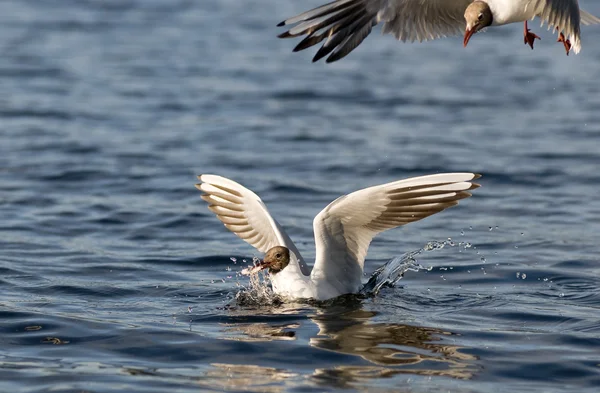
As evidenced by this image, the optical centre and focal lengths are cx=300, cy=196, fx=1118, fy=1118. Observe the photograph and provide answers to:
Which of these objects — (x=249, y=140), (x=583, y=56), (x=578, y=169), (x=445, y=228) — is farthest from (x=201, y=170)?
(x=583, y=56)

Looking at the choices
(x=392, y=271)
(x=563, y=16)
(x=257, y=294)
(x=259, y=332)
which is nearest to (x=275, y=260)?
(x=257, y=294)

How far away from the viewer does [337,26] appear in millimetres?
7320

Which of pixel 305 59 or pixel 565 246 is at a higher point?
pixel 305 59

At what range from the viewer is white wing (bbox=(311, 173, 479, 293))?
7078 millimetres

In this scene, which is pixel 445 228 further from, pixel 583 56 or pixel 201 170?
pixel 583 56

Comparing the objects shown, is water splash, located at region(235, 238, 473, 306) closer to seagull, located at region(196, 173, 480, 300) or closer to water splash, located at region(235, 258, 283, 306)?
water splash, located at region(235, 258, 283, 306)

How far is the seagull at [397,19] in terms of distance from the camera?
7.21m

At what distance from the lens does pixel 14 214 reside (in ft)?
34.9

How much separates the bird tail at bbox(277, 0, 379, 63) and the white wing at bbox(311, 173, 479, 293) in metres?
0.93

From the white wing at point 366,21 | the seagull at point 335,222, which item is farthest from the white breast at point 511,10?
the seagull at point 335,222

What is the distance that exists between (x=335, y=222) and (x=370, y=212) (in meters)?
0.24

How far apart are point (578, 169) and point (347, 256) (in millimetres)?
5554

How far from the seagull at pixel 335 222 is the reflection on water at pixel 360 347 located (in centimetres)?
19

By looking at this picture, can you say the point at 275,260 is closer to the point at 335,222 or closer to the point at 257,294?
the point at 257,294
